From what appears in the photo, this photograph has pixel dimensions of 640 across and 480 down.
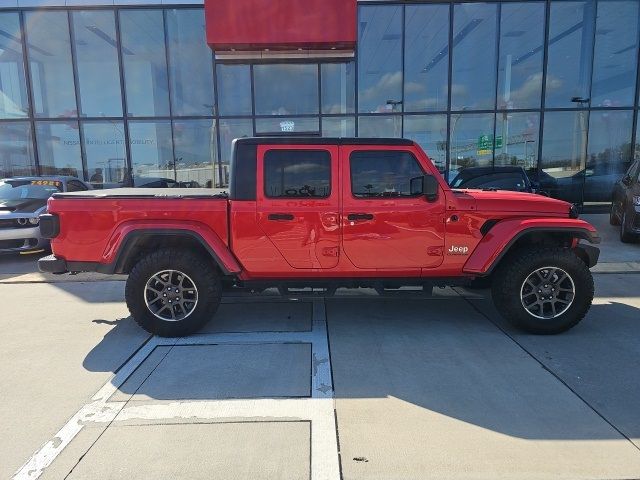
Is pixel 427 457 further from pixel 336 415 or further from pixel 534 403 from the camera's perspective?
pixel 534 403

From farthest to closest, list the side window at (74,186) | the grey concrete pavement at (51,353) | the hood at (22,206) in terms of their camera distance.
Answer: the side window at (74,186) < the hood at (22,206) < the grey concrete pavement at (51,353)

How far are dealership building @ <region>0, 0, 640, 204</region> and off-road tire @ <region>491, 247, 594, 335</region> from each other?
8.70 meters

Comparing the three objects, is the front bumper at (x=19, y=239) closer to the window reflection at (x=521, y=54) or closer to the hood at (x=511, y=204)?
the hood at (x=511, y=204)

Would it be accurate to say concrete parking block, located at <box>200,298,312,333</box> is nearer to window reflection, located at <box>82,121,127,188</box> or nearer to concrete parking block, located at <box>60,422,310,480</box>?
concrete parking block, located at <box>60,422,310,480</box>

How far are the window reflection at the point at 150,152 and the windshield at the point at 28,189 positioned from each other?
382 cm

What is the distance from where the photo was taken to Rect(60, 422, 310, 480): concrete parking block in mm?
2436

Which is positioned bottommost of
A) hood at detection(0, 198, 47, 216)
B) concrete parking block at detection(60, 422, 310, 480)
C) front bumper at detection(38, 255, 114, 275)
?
concrete parking block at detection(60, 422, 310, 480)

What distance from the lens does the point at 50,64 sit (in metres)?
13.0

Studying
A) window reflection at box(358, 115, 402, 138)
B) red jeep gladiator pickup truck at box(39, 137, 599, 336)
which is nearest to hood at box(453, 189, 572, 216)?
red jeep gladiator pickup truck at box(39, 137, 599, 336)

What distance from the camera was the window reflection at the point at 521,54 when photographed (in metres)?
12.5

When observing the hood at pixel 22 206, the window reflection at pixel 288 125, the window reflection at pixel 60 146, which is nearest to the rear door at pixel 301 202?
the hood at pixel 22 206

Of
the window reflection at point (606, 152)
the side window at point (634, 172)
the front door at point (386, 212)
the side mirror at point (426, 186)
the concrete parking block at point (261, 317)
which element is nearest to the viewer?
the side mirror at point (426, 186)

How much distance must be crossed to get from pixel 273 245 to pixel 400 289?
4.69 ft

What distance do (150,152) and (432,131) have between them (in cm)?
829
